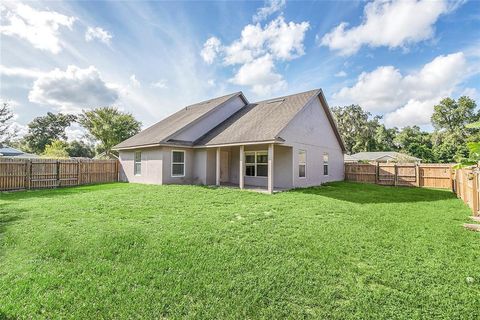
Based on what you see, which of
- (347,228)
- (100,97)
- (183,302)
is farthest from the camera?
(100,97)

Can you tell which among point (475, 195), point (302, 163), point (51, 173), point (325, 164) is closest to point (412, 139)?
point (325, 164)

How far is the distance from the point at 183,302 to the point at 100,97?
38271 millimetres

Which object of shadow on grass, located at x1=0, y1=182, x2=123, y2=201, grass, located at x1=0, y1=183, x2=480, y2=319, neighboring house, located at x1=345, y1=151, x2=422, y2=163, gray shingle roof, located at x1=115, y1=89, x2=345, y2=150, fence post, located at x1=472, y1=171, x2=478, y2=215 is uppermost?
gray shingle roof, located at x1=115, y1=89, x2=345, y2=150

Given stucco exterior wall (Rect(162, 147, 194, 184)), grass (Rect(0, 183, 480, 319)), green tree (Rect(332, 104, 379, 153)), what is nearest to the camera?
grass (Rect(0, 183, 480, 319))

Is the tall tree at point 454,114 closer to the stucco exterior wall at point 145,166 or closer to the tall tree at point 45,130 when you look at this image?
the stucco exterior wall at point 145,166

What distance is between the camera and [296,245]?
16.0 ft

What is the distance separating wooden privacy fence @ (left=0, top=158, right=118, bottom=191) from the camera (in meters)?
13.5

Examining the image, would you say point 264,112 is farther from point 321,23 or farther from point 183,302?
Answer: point 183,302

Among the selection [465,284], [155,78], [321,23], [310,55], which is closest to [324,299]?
[465,284]

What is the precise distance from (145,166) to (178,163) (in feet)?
8.25

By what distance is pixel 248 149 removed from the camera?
14.7 meters

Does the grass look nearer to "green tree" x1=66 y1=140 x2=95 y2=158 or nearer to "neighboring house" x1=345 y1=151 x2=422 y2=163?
"neighboring house" x1=345 y1=151 x2=422 y2=163

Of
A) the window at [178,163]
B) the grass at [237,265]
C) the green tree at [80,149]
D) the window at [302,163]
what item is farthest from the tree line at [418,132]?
the green tree at [80,149]

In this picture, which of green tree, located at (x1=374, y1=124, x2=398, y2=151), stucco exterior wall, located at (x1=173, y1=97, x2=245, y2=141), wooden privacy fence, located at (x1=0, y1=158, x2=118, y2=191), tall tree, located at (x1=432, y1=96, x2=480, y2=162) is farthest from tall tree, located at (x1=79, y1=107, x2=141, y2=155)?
tall tree, located at (x1=432, y1=96, x2=480, y2=162)
